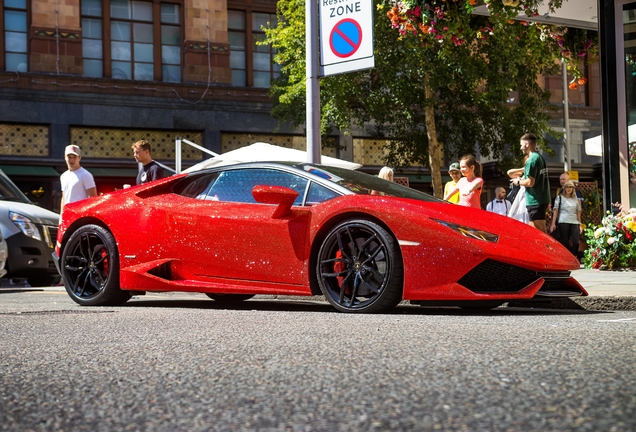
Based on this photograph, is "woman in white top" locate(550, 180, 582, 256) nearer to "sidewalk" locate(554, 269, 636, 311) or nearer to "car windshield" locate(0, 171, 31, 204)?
"sidewalk" locate(554, 269, 636, 311)

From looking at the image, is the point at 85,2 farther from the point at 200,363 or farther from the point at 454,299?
the point at 200,363

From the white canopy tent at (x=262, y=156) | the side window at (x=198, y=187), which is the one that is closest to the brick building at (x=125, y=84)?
the white canopy tent at (x=262, y=156)

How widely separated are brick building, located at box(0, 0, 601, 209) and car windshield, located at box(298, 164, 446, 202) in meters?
20.7

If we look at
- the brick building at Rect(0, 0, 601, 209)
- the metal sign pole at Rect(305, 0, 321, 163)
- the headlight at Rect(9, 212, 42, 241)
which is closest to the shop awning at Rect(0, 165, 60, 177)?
the brick building at Rect(0, 0, 601, 209)

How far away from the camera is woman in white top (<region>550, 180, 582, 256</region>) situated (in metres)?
15.3

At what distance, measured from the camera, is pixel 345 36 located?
10672mm

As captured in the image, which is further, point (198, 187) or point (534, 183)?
point (534, 183)

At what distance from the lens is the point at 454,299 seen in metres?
6.10

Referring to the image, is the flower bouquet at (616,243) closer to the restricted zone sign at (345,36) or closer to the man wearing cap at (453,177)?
the man wearing cap at (453,177)

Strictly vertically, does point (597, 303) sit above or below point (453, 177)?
below

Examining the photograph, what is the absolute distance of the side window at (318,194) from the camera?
6.84m

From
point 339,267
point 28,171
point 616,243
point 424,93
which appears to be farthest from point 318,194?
point 28,171

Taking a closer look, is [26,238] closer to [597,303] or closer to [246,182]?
[246,182]

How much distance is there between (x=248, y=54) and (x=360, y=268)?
2399cm
